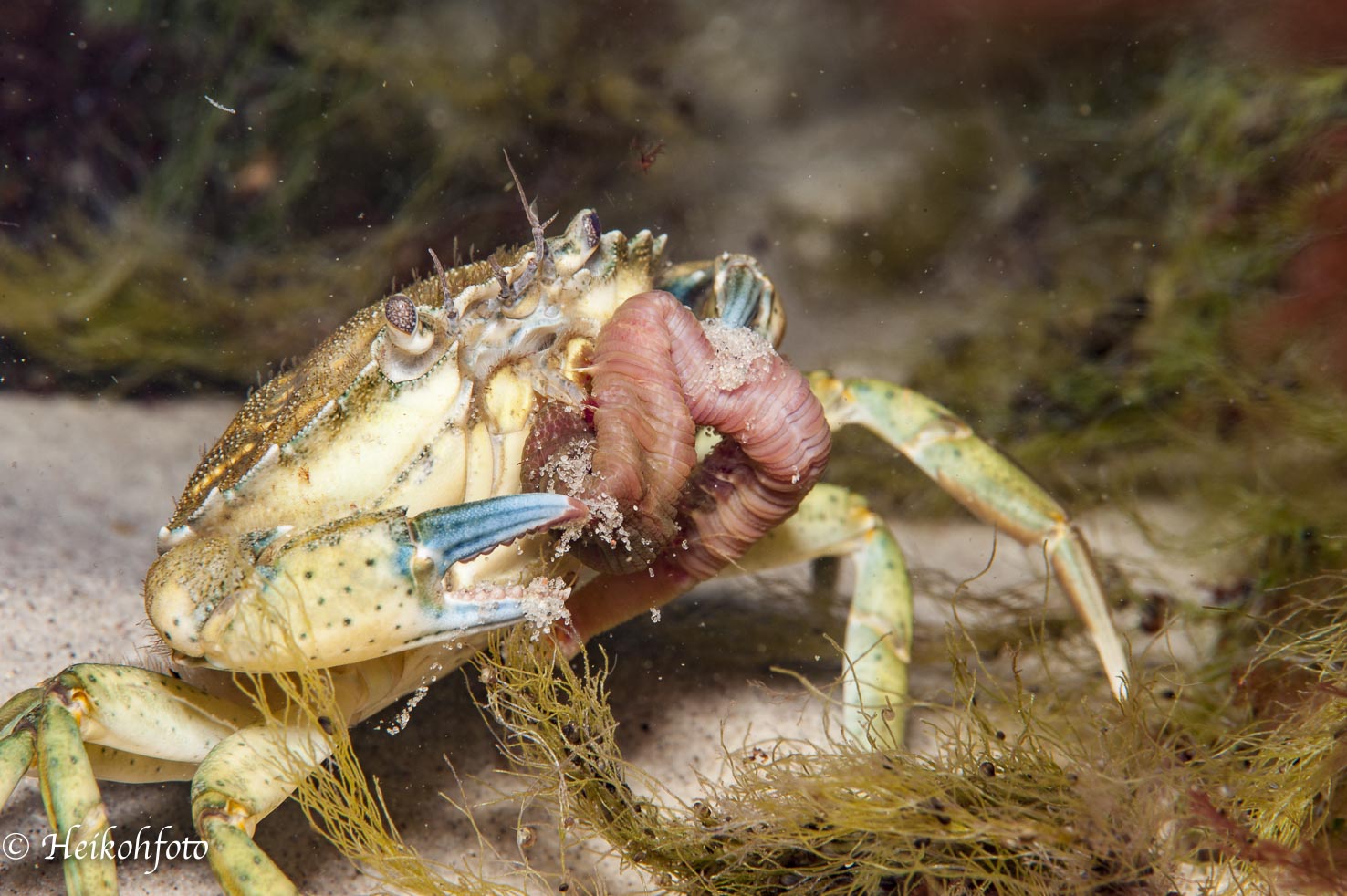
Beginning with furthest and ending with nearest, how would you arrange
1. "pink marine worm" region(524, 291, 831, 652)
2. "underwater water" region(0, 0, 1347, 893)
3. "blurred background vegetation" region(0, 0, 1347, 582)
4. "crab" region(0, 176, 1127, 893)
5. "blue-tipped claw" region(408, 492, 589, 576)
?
"blurred background vegetation" region(0, 0, 1347, 582) < "underwater water" region(0, 0, 1347, 893) < "pink marine worm" region(524, 291, 831, 652) < "crab" region(0, 176, 1127, 893) < "blue-tipped claw" region(408, 492, 589, 576)

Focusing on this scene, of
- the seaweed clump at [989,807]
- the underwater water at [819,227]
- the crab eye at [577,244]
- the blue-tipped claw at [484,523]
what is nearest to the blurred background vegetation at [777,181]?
the underwater water at [819,227]

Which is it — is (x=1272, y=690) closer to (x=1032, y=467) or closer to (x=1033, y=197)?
(x=1032, y=467)

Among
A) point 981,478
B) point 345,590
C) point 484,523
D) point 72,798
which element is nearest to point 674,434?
point 484,523

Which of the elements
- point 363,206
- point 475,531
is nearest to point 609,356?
point 475,531

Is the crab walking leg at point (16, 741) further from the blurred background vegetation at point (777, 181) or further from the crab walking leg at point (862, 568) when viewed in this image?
the blurred background vegetation at point (777, 181)

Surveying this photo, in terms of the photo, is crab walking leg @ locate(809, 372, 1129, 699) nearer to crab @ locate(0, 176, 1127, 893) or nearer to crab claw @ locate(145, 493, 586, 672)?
crab @ locate(0, 176, 1127, 893)

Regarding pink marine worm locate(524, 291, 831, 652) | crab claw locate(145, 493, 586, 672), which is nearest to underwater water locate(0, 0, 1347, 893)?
pink marine worm locate(524, 291, 831, 652)
